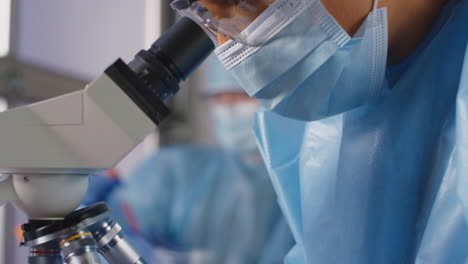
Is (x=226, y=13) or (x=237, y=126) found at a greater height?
(x=226, y=13)

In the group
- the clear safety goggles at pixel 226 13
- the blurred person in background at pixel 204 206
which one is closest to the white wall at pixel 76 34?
the blurred person in background at pixel 204 206

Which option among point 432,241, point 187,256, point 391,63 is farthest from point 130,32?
point 432,241

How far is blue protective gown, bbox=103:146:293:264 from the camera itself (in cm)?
183

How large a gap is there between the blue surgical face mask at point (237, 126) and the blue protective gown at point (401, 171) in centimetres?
148

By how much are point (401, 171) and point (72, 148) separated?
0.40 meters

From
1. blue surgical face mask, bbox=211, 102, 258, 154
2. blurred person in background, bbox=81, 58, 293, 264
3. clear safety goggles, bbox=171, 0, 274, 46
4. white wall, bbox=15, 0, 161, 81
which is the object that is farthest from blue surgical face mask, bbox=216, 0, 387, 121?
blue surgical face mask, bbox=211, 102, 258, 154

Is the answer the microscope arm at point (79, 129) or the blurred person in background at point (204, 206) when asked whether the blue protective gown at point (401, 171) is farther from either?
the blurred person in background at point (204, 206)

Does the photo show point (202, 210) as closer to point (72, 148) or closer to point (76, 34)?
point (76, 34)

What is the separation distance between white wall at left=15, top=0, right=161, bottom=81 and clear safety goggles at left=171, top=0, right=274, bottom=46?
2.22ft

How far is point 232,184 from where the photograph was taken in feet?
6.55

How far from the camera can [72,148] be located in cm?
51

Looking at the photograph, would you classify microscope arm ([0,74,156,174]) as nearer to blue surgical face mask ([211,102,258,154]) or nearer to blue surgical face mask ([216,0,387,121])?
blue surgical face mask ([216,0,387,121])

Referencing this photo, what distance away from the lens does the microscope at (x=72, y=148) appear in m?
0.51

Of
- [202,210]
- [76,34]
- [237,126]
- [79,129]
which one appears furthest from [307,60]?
[237,126]
